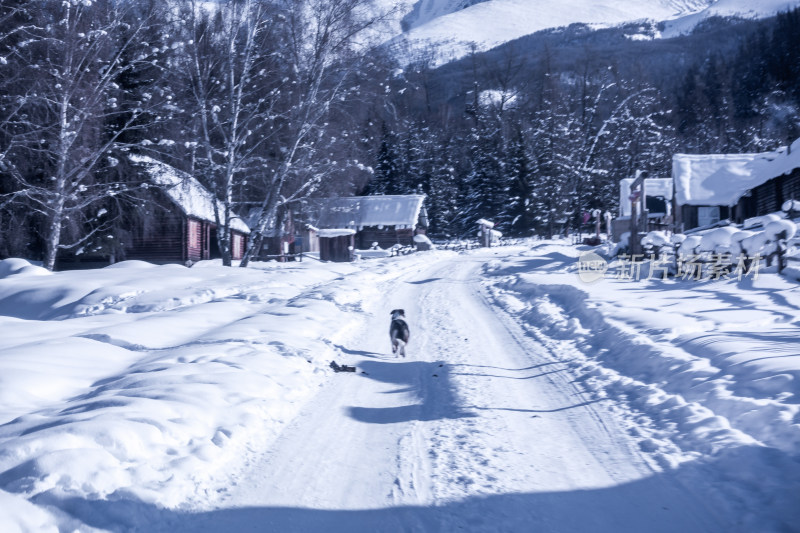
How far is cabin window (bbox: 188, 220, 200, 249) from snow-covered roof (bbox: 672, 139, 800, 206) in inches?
1069

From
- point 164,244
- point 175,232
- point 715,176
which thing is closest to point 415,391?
point 175,232

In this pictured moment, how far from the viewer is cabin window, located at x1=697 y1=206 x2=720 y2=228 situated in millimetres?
35781

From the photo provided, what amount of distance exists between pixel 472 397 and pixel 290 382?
2.33 meters

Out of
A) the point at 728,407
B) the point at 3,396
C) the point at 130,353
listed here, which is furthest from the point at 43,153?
the point at 728,407

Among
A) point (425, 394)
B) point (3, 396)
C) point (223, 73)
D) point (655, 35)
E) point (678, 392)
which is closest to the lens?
point (3, 396)

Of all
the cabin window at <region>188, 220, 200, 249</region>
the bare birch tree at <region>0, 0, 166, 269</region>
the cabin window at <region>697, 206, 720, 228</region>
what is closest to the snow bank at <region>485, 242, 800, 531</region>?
the bare birch tree at <region>0, 0, 166, 269</region>

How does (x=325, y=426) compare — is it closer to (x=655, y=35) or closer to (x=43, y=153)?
(x=43, y=153)

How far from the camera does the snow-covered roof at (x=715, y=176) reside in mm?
33500

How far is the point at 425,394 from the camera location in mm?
7773

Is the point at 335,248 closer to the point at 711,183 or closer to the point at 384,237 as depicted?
the point at 384,237

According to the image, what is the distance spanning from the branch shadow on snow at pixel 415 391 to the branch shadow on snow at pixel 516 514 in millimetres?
2217

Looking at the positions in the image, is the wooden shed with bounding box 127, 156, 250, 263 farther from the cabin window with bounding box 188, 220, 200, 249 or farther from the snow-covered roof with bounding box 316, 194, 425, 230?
the snow-covered roof with bounding box 316, 194, 425, 230

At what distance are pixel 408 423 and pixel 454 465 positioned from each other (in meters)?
1.33

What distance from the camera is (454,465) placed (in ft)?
17.5
